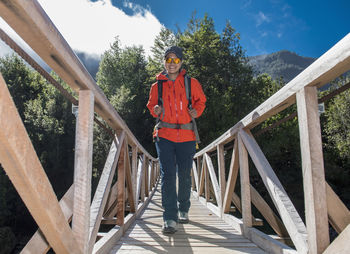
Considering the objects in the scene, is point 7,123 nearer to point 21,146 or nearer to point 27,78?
point 21,146

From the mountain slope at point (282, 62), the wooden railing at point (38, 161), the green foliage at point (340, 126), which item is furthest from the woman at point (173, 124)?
the mountain slope at point (282, 62)

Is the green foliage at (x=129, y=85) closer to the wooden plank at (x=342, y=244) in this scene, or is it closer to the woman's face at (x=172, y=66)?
the woman's face at (x=172, y=66)

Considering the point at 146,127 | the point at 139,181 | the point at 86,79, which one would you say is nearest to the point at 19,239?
the point at 146,127

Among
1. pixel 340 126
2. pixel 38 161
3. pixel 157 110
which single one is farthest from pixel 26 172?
pixel 340 126

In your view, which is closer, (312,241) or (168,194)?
(312,241)

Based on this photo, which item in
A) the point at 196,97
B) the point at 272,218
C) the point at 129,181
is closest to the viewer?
the point at 272,218

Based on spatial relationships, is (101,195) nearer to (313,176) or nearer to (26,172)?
(26,172)

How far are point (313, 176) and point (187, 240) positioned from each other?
122 centimetres

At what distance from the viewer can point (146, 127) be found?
70.3 feet

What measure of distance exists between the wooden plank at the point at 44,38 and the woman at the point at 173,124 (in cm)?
107

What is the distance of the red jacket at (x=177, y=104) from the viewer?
2.41 metres

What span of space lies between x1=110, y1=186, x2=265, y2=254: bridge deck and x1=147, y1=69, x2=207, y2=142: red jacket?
81cm

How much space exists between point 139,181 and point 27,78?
22777 mm

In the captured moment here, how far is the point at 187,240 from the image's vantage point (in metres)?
2.07
